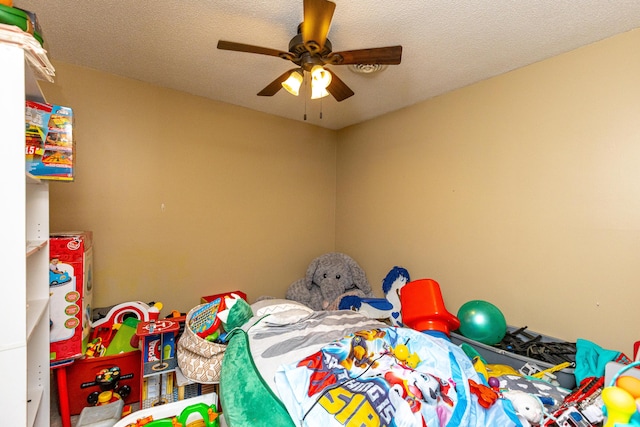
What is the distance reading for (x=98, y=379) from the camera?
6.57 ft

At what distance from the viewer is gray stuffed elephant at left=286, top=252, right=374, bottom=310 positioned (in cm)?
332

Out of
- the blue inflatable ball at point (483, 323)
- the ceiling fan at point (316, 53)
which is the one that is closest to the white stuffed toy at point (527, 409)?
the blue inflatable ball at point (483, 323)

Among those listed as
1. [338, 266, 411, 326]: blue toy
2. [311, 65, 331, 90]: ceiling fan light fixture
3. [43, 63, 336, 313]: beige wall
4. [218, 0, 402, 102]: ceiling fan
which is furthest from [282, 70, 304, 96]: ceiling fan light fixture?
[338, 266, 411, 326]: blue toy

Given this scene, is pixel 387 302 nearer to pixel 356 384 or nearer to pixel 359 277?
pixel 359 277

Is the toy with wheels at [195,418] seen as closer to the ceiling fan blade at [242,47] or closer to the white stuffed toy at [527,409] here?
the white stuffed toy at [527,409]

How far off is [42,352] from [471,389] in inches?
85.7

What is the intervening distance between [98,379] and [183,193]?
61.7 inches

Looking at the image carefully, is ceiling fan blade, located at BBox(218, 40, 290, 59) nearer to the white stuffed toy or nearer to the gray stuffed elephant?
the white stuffed toy

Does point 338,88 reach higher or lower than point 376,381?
higher

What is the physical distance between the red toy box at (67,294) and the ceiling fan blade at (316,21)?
1858 mm

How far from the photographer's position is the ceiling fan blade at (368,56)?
5.24 feet

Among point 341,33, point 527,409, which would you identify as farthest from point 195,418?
point 341,33

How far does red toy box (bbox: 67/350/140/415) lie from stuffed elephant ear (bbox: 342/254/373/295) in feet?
7.05

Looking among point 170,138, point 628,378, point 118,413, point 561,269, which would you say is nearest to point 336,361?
point 628,378
